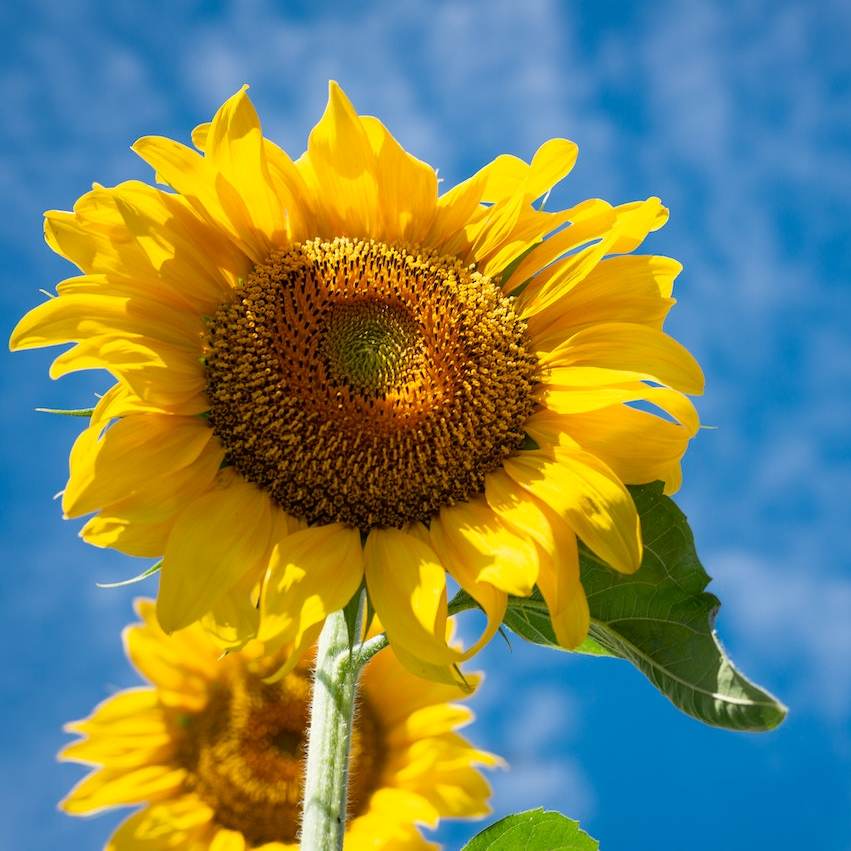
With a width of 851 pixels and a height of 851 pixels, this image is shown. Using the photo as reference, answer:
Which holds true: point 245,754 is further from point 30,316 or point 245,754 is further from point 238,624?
point 30,316

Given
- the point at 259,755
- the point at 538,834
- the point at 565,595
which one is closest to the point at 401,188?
the point at 565,595

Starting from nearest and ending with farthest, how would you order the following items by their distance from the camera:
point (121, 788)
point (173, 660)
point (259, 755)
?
1. point (121, 788)
2. point (259, 755)
3. point (173, 660)

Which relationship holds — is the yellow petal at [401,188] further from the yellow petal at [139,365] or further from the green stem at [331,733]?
the green stem at [331,733]

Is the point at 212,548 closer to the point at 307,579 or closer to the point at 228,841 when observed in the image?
the point at 307,579

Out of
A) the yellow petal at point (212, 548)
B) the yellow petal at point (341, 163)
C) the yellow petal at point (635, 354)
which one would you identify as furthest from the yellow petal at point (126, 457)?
the yellow petal at point (635, 354)

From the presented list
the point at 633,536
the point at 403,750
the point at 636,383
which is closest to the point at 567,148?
the point at 636,383
